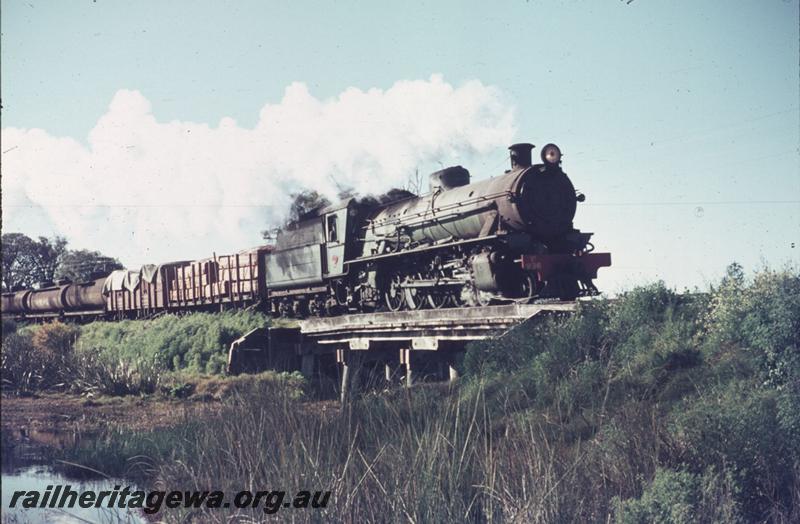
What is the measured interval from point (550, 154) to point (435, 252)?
11.3 ft

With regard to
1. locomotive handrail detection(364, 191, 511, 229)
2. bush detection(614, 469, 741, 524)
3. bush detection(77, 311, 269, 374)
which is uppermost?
locomotive handrail detection(364, 191, 511, 229)

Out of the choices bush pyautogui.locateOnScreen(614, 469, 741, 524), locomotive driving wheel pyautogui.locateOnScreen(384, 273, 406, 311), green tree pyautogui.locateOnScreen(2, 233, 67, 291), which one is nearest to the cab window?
locomotive driving wheel pyautogui.locateOnScreen(384, 273, 406, 311)

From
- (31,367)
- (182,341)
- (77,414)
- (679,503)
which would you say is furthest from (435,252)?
(31,367)

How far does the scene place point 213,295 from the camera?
26.7 meters

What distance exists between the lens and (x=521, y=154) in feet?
51.1

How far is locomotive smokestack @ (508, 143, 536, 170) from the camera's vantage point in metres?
15.6

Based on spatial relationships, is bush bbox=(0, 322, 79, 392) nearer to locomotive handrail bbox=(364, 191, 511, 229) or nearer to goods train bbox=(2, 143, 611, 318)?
goods train bbox=(2, 143, 611, 318)

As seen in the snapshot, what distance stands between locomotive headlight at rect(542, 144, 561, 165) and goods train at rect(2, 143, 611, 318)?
0.07 feet

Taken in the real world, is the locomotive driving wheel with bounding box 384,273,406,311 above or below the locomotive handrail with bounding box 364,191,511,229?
→ below

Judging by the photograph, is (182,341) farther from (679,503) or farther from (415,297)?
(679,503)

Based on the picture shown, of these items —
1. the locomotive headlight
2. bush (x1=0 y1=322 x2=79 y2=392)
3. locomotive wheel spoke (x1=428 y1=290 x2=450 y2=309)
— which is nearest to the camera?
the locomotive headlight

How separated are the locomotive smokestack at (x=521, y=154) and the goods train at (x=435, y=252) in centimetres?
2

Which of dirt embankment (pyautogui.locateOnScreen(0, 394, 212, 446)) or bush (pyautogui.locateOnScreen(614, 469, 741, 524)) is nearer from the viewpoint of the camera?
bush (pyautogui.locateOnScreen(614, 469, 741, 524))

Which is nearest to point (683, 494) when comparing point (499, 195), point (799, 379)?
point (799, 379)
